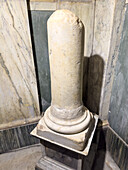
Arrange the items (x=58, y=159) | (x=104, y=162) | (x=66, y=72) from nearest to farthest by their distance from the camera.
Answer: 1. (x=66, y=72)
2. (x=58, y=159)
3. (x=104, y=162)

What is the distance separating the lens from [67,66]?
1.21 meters

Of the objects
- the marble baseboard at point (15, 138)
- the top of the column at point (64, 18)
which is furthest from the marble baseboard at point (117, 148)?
the top of the column at point (64, 18)

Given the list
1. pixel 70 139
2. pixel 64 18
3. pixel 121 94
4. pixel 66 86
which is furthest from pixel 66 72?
pixel 121 94

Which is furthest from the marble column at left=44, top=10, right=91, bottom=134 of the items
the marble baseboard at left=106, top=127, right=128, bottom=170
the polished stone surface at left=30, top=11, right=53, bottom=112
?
the marble baseboard at left=106, top=127, right=128, bottom=170

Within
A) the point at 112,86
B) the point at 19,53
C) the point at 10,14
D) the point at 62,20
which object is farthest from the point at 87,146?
the point at 10,14

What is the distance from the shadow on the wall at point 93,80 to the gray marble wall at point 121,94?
0.23 m

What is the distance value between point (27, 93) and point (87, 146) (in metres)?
1.20

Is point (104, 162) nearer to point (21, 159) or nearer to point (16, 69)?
point (21, 159)

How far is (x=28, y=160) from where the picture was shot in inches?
84.7

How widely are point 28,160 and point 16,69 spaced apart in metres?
1.61

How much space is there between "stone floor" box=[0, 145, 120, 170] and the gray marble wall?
597mm

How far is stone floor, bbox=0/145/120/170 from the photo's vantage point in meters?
2.04

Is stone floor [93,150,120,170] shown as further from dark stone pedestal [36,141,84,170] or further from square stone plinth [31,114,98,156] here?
square stone plinth [31,114,98,156]

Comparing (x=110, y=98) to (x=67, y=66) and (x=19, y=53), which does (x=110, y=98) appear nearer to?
(x=67, y=66)
